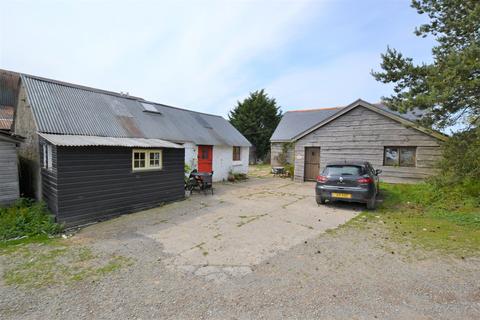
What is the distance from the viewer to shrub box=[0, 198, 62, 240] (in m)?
5.41

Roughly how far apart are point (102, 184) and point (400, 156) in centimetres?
1273

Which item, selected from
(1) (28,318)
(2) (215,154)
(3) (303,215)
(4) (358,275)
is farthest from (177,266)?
(2) (215,154)

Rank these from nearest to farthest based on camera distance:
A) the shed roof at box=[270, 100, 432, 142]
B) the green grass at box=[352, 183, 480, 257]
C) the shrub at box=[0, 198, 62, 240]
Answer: the green grass at box=[352, 183, 480, 257] < the shrub at box=[0, 198, 62, 240] < the shed roof at box=[270, 100, 432, 142]

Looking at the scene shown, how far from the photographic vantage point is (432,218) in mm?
6715

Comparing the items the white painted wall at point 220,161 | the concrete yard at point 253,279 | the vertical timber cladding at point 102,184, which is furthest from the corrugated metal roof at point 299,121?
the concrete yard at point 253,279

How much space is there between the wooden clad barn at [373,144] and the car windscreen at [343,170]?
420 centimetres

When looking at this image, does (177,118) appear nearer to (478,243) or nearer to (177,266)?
(177,266)

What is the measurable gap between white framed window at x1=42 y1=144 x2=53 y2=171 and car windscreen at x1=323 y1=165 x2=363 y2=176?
8.41m

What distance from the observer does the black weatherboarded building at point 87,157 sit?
6.15 m

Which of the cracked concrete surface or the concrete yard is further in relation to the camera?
the cracked concrete surface

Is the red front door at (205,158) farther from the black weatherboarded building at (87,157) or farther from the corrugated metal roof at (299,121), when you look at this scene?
the corrugated metal roof at (299,121)

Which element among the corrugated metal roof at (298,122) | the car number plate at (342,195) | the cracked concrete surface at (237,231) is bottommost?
the cracked concrete surface at (237,231)

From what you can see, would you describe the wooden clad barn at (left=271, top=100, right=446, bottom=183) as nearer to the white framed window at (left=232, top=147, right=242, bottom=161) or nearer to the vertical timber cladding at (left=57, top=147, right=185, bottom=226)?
the white framed window at (left=232, top=147, right=242, bottom=161)

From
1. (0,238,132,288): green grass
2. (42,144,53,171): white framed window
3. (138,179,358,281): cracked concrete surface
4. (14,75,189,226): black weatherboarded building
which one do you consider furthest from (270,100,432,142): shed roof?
(0,238,132,288): green grass
